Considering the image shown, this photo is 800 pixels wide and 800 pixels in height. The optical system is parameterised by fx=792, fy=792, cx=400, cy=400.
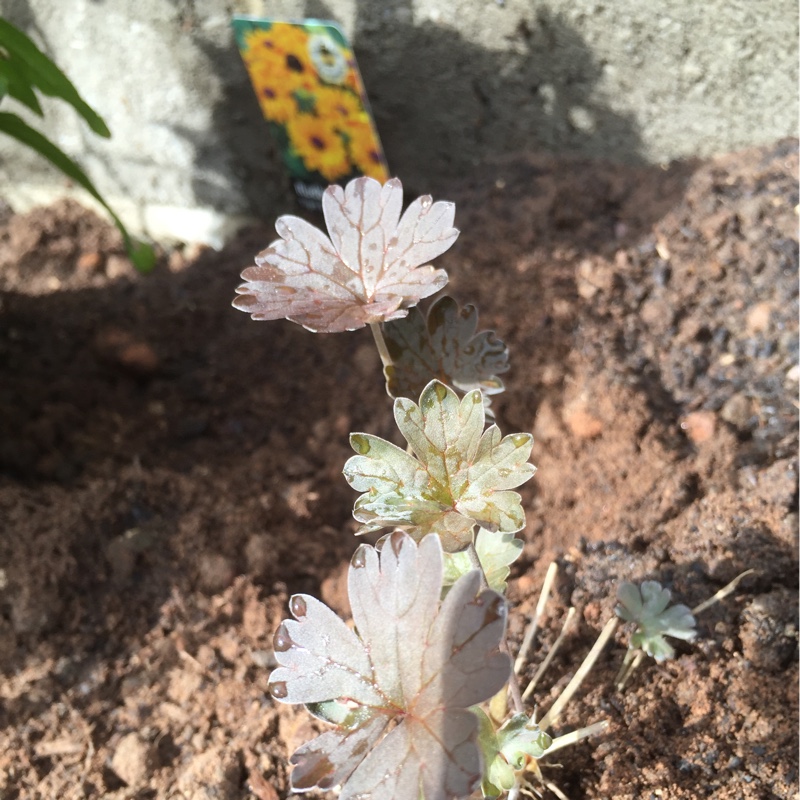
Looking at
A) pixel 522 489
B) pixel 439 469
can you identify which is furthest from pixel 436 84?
pixel 439 469

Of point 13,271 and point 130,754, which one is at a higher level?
point 13,271

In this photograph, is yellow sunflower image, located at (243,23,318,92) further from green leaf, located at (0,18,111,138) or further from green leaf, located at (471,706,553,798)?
green leaf, located at (471,706,553,798)

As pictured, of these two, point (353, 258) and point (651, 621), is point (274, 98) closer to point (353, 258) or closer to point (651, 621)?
point (353, 258)

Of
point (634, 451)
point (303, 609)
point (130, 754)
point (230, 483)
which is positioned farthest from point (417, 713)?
point (230, 483)

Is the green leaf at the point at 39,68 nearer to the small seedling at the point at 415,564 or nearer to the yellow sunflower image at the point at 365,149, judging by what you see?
the yellow sunflower image at the point at 365,149

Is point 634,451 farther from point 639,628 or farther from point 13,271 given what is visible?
point 13,271

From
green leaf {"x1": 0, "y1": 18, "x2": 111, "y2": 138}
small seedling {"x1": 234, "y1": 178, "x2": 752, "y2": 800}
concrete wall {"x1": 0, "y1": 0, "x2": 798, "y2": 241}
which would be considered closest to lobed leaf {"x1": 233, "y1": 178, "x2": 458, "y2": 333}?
small seedling {"x1": 234, "y1": 178, "x2": 752, "y2": 800}
